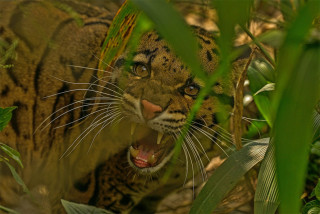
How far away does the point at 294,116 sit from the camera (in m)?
0.93

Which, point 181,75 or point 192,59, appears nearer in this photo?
point 192,59

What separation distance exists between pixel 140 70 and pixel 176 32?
1.42 meters

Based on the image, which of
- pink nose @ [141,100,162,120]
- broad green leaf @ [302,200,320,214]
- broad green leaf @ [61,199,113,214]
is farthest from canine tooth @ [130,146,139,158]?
broad green leaf @ [302,200,320,214]

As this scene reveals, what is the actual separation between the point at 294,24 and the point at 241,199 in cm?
199

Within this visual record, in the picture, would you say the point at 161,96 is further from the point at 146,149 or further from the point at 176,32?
the point at 176,32

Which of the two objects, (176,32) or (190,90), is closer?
(176,32)

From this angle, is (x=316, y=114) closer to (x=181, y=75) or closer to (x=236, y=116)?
(x=236, y=116)

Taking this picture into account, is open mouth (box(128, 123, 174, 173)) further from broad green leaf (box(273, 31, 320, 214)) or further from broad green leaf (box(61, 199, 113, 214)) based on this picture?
broad green leaf (box(273, 31, 320, 214))

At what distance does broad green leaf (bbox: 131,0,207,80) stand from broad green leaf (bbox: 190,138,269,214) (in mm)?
803

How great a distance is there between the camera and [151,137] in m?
2.25

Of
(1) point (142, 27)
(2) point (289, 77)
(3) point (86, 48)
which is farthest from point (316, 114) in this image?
(3) point (86, 48)

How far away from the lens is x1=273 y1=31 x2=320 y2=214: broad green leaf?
2.98 ft

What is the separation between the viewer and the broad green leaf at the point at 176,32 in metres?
0.82

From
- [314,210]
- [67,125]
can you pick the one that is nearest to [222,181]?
[314,210]
